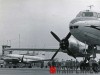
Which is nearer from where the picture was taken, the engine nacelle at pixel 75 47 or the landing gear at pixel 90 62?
the landing gear at pixel 90 62

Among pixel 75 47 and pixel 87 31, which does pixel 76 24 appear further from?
pixel 75 47

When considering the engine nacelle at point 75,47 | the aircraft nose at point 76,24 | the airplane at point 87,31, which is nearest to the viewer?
the aircraft nose at point 76,24

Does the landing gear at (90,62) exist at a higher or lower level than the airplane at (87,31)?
lower

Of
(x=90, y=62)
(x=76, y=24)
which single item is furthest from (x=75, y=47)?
(x=76, y=24)

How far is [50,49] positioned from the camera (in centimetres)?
5406

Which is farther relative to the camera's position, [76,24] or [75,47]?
[75,47]

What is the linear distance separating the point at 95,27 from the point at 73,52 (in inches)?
275

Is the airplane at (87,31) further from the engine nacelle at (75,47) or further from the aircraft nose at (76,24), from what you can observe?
the engine nacelle at (75,47)

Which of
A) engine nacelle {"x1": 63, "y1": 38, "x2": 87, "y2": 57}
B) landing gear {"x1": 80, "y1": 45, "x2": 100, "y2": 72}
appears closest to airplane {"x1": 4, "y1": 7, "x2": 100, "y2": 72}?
landing gear {"x1": 80, "y1": 45, "x2": 100, "y2": 72}

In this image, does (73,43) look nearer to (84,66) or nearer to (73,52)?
(73,52)

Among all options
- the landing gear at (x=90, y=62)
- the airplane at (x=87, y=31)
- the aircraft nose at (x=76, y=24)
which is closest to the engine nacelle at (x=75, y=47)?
A: the airplane at (x=87, y=31)

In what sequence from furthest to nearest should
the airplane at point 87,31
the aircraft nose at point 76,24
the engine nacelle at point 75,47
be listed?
1. the engine nacelle at point 75,47
2. the airplane at point 87,31
3. the aircraft nose at point 76,24

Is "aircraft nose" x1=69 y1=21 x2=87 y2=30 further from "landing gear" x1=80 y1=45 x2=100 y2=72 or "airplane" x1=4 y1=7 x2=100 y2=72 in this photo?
"landing gear" x1=80 y1=45 x2=100 y2=72

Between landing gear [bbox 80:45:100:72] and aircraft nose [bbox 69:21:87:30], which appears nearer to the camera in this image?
aircraft nose [bbox 69:21:87:30]
